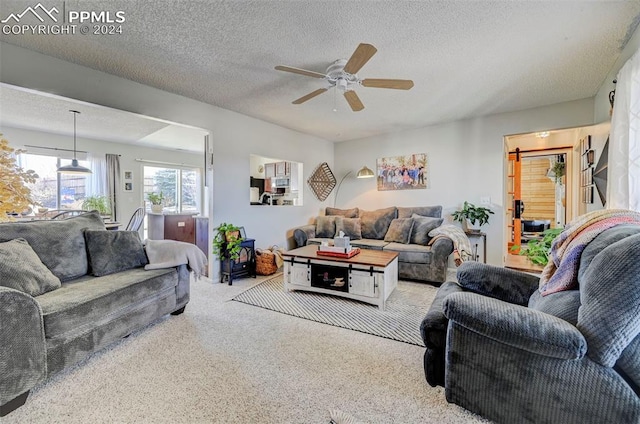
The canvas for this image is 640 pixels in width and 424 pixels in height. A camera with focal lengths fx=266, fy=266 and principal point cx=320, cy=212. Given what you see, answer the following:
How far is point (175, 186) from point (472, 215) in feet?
23.2

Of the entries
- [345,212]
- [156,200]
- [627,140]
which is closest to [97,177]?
[156,200]

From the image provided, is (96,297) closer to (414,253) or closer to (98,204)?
(414,253)

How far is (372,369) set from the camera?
180 cm

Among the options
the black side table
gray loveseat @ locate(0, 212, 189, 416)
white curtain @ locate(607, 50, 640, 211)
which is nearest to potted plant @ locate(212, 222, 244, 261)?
the black side table

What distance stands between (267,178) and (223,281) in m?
2.64

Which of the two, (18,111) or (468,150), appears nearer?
(18,111)

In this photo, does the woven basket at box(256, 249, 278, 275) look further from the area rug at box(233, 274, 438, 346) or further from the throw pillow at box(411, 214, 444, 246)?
the throw pillow at box(411, 214, 444, 246)

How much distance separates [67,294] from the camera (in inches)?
73.6

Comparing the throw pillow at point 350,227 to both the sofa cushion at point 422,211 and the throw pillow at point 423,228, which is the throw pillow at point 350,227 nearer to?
the sofa cushion at point 422,211

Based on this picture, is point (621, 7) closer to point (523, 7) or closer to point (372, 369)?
point (523, 7)

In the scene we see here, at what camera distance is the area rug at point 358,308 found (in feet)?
7.76

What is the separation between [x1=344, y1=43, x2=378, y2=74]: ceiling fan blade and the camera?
72.8 inches

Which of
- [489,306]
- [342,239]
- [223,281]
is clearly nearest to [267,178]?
[223,281]

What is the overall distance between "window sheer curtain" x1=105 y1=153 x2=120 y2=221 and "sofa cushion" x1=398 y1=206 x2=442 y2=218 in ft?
20.4
